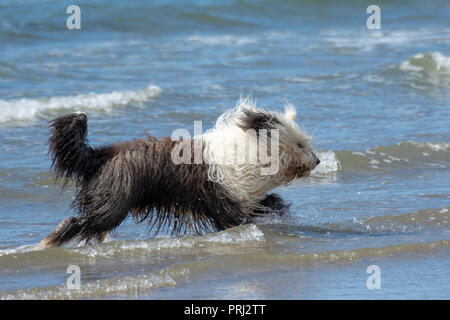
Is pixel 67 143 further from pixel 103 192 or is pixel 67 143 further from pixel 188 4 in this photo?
pixel 188 4

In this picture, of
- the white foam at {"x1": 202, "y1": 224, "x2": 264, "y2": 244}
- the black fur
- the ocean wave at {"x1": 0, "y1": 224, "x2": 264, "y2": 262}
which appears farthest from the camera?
the white foam at {"x1": 202, "y1": 224, "x2": 264, "y2": 244}

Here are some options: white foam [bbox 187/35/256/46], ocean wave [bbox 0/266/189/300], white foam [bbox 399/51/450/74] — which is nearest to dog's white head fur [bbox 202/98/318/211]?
ocean wave [bbox 0/266/189/300]

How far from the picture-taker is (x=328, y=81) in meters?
13.9

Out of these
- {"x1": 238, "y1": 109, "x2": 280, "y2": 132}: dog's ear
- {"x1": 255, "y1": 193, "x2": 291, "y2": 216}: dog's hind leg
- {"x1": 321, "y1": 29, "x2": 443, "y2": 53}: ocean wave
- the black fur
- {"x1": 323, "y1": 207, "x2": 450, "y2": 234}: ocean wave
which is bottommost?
{"x1": 323, "y1": 207, "x2": 450, "y2": 234}: ocean wave

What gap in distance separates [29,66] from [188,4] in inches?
277

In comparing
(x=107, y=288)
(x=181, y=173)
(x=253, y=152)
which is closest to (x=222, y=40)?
(x=253, y=152)

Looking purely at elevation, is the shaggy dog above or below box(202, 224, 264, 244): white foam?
above

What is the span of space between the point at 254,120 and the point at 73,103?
254 inches

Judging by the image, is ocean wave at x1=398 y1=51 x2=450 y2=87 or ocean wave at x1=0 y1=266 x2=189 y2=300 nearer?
ocean wave at x1=0 y1=266 x2=189 y2=300

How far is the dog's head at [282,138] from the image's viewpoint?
21.5ft

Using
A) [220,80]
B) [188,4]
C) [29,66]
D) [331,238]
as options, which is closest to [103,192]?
[331,238]

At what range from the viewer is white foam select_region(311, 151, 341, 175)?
30.2ft

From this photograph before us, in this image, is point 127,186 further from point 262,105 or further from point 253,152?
point 262,105

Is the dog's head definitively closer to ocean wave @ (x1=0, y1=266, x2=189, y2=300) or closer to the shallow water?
the shallow water
